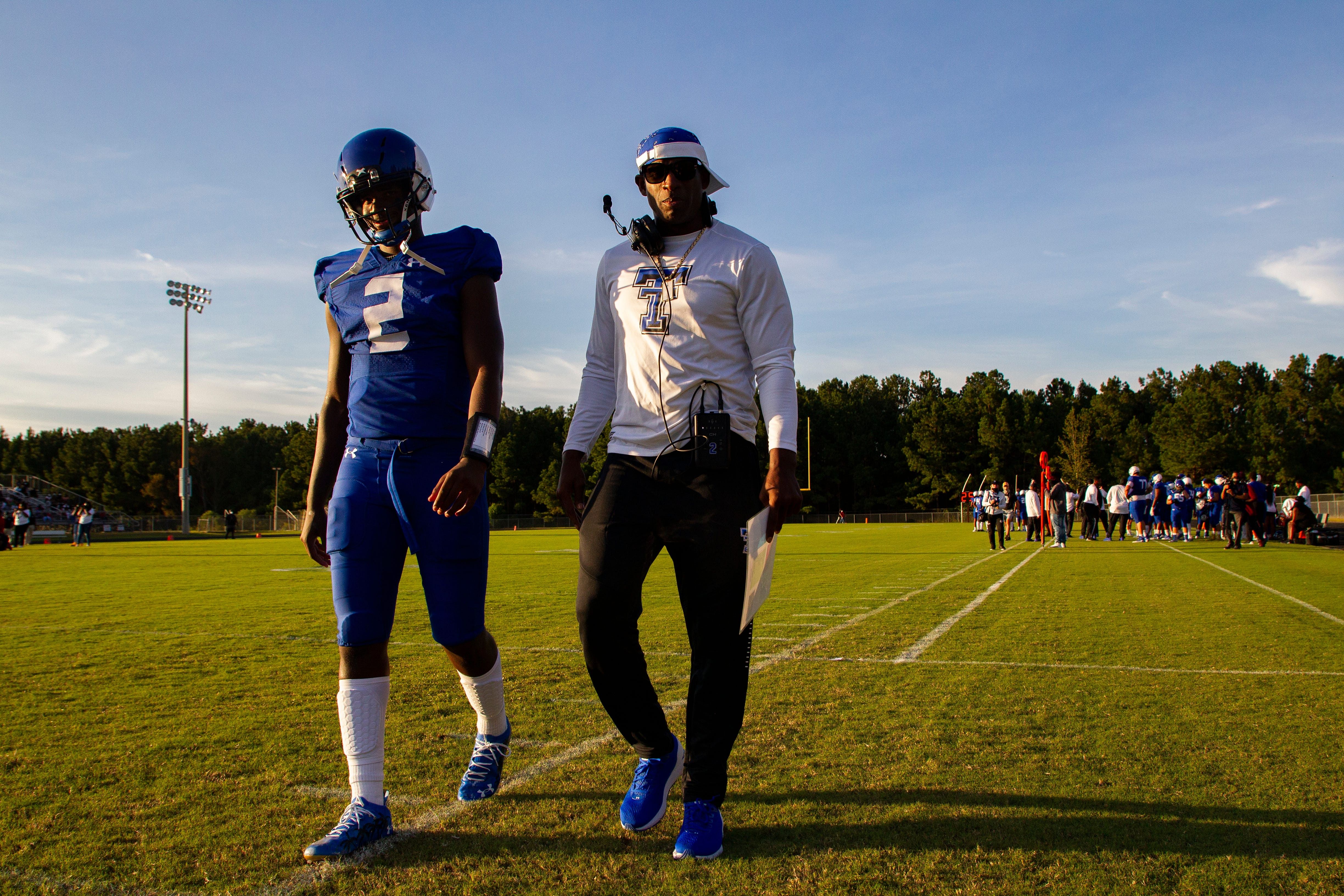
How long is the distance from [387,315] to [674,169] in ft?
3.36

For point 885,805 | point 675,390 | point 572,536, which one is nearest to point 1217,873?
point 885,805

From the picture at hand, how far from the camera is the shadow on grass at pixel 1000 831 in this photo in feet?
8.18

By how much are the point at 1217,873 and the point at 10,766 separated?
3.94 m

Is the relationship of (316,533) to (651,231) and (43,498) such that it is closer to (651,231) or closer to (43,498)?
(651,231)

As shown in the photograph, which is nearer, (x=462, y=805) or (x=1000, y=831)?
(x=1000, y=831)

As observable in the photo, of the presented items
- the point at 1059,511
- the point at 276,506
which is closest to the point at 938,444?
the point at 276,506

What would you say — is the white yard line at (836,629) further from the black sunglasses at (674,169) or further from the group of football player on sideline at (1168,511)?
the group of football player on sideline at (1168,511)

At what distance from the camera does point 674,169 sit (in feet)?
9.53

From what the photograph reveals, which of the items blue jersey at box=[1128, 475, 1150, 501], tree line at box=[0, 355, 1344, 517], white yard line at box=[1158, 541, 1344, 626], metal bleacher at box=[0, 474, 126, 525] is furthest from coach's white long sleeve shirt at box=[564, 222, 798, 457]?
tree line at box=[0, 355, 1344, 517]

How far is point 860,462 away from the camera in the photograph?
95.4 meters

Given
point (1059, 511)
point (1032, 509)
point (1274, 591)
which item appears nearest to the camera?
point (1274, 591)

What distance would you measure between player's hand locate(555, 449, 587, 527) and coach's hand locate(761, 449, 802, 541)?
640 millimetres

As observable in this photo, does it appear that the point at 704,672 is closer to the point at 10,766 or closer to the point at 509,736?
the point at 509,736

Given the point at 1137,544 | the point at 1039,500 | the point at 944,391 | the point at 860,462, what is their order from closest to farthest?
the point at 1137,544 < the point at 1039,500 < the point at 860,462 < the point at 944,391
